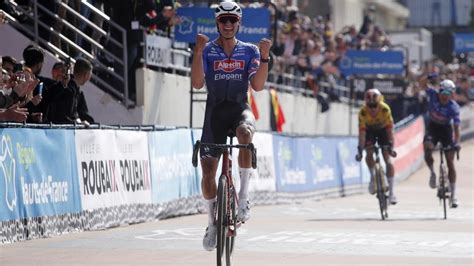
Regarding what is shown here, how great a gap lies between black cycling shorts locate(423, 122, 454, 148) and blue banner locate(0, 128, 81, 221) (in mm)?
9137

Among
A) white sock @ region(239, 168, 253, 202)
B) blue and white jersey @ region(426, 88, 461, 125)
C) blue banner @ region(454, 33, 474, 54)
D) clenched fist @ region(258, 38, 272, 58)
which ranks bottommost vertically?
white sock @ region(239, 168, 253, 202)

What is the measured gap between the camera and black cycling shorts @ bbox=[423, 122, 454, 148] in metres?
24.0

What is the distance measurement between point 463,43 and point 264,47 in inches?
2803

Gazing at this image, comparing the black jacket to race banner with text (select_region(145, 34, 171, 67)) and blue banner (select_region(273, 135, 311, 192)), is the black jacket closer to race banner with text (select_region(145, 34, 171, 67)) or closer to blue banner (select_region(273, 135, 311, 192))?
race banner with text (select_region(145, 34, 171, 67))

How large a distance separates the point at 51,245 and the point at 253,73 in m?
3.31

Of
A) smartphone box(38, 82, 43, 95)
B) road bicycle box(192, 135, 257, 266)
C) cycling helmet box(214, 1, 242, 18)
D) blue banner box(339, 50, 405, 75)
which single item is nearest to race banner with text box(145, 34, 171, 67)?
smartphone box(38, 82, 43, 95)

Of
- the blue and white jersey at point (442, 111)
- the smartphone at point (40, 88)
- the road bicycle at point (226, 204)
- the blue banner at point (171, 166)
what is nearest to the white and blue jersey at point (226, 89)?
the road bicycle at point (226, 204)

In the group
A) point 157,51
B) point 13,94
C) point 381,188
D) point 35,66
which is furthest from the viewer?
point 157,51

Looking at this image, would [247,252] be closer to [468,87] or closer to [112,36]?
[112,36]

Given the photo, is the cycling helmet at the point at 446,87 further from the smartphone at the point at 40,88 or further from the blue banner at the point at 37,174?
the smartphone at the point at 40,88

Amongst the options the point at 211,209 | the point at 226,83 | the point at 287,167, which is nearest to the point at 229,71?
the point at 226,83

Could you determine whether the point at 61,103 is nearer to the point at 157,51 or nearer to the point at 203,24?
the point at 157,51

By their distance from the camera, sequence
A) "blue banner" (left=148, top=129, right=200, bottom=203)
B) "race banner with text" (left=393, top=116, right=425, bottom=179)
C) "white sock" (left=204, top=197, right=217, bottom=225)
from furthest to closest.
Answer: "race banner with text" (left=393, top=116, right=425, bottom=179), "blue banner" (left=148, top=129, right=200, bottom=203), "white sock" (left=204, top=197, right=217, bottom=225)

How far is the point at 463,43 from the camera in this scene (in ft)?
271
